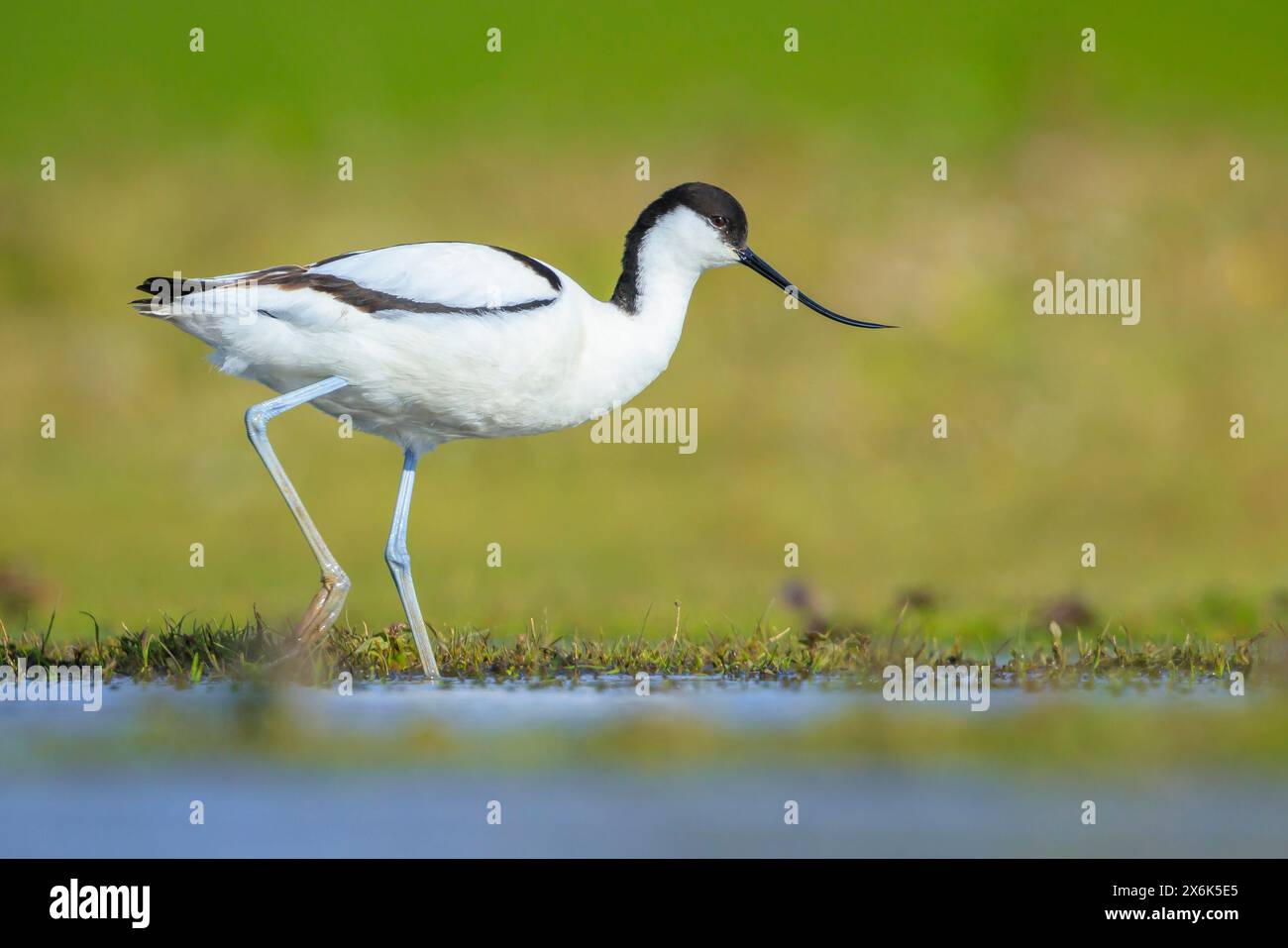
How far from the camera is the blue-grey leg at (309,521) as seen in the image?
764cm

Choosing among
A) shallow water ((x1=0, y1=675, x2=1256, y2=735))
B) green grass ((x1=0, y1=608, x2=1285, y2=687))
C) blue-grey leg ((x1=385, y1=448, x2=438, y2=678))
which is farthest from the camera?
blue-grey leg ((x1=385, y1=448, x2=438, y2=678))

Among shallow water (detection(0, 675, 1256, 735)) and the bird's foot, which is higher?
the bird's foot

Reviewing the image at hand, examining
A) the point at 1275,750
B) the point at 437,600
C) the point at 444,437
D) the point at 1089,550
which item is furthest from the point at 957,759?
the point at 1089,550

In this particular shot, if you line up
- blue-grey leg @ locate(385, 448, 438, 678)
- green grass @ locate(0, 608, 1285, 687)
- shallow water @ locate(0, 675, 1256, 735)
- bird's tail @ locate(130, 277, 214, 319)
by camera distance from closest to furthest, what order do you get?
shallow water @ locate(0, 675, 1256, 735) < green grass @ locate(0, 608, 1285, 687) < bird's tail @ locate(130, 277, 214, 319) < blue-grey leg @ locate(385, 448, 438, 678)

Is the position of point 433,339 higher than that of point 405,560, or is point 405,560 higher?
point 433,339

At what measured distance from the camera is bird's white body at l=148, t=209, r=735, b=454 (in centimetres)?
761

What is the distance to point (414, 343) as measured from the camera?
7.65 metres

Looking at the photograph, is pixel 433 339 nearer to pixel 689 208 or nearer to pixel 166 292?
pixel 166 292

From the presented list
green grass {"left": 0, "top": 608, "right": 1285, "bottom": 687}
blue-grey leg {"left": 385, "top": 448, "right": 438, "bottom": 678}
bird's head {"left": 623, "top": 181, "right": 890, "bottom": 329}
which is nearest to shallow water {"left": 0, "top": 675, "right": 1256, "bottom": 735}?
green grass {"left": 0, "top": 608, "right": 1285, "bottom": 687}

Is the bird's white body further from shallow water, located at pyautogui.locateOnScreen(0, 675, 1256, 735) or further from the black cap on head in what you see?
shallow water, located at pyautogui.locateOnScreen(0, 675, 1256, 735)

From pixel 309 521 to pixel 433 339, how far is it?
1.01m

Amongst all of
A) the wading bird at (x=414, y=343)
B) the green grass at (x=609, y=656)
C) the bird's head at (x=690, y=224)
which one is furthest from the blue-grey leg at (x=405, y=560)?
the bird's head at (x=690, y=224)

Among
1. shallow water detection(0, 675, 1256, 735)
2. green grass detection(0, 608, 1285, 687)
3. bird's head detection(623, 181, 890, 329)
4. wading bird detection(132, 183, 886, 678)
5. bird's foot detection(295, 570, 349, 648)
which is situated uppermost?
bird's head detection(623, 181, 890, 329)

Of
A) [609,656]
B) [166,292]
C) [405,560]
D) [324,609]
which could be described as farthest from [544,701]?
[166,292]
